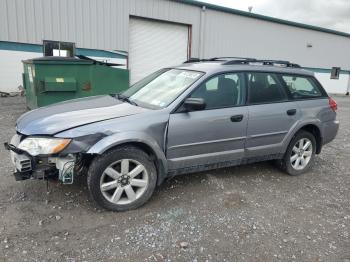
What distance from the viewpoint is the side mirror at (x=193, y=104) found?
11.3ft

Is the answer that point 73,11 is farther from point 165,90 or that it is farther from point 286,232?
point 286,232

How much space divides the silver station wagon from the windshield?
17mm

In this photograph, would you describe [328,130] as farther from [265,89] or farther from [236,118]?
[236,118]

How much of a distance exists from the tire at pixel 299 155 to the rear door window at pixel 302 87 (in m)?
0.57

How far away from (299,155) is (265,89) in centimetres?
125

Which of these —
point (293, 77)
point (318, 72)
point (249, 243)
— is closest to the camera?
point (249, 243)

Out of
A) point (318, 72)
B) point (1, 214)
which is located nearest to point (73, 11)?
point (1, 214)

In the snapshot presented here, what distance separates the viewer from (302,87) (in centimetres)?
469

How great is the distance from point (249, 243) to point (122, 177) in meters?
1.44

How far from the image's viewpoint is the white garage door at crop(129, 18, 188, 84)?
14.2m

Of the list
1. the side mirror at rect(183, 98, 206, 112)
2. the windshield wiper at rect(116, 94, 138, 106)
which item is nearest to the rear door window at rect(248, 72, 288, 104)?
the side mirror at rect(183, 98, 206, 112)

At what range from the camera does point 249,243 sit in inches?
116

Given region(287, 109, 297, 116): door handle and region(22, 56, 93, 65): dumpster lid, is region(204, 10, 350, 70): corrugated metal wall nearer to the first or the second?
region(22, 56, 93, 65): dumpster lid

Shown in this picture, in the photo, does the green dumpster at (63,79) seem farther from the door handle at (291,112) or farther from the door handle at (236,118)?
the door handle at (291,112)
